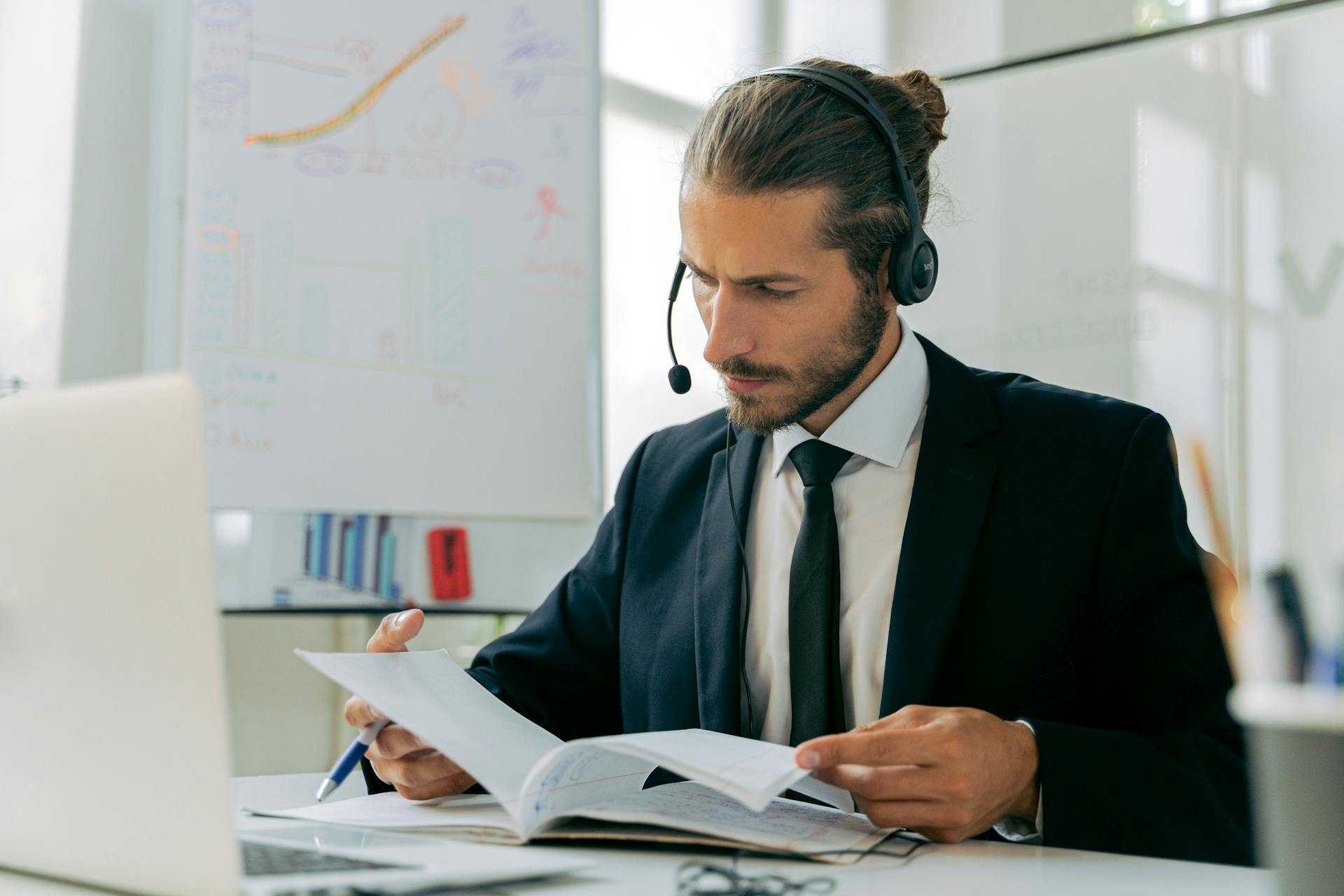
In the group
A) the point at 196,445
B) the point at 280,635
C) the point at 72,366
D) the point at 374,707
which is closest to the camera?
the point at 196,445

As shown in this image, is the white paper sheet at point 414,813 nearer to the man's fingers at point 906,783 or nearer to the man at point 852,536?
the man at point 852,536

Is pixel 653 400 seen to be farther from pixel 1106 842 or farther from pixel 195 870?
pixel 195 870

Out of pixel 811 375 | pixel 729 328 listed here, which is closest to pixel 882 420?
pixel 811 375

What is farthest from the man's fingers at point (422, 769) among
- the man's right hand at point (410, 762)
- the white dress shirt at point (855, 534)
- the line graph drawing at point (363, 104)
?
the line graph drawing at point (363, 104)

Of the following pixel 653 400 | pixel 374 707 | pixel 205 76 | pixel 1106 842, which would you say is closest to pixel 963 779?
pixel 1106 842

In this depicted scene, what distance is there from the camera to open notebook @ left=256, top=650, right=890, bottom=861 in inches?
31.0

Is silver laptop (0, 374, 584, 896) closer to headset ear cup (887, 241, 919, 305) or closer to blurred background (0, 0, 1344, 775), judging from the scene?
headset ear cup (887, 241, 919, 305)

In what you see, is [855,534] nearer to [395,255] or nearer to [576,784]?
[576,784]

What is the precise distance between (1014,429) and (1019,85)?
5.01 ft

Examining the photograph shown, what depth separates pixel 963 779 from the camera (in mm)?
850

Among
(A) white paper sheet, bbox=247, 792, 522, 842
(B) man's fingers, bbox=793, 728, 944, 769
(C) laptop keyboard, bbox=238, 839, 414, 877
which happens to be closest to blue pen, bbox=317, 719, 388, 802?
(A) white paper sheet, bbox=247, 792, 522, 842

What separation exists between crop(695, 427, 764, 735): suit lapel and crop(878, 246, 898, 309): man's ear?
23cm

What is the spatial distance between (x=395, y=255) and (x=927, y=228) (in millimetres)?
1074

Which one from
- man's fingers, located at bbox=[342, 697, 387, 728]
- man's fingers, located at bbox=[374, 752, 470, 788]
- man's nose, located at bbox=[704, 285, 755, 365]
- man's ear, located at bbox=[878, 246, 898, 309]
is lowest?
man's fingers, located at bbox=[374, 752, 470, 788]
